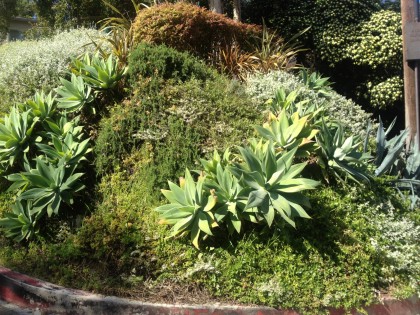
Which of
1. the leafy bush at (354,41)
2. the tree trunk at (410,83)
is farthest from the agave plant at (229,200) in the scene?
the leafy bush at (354,41)

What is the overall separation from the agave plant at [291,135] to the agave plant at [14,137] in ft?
9.95

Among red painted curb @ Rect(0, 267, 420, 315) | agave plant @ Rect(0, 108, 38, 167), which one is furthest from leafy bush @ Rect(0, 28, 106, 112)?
red painted curb @ Rect(0, 267, 420, 315)

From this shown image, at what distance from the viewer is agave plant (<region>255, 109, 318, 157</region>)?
17.3ft

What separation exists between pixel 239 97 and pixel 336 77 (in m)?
5.86

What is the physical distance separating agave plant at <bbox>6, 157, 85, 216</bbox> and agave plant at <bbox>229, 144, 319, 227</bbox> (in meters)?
2.05

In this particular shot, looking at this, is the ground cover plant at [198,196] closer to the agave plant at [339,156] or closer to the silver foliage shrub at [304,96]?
the agave plant at [339,156]

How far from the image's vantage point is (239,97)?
6973 mm

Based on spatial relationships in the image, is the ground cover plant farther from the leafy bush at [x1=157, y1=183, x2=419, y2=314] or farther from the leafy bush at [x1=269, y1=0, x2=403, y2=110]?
the leafy bush at [x1=269, y1=0, x2=403, y2=110]

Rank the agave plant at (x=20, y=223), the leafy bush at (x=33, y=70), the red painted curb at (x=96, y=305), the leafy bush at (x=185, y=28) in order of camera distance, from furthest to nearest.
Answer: the leafy bush at (x=33, y=70) → the leafy bush at (x=185, y=28) → the agave plant at (x=20, y=223) → the red painted curb at (x=96, y=305)

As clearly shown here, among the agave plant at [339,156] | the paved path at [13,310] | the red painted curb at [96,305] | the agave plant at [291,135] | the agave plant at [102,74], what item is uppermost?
the agave plant at [102,74]

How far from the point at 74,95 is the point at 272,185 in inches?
129

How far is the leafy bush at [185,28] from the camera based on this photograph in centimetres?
785

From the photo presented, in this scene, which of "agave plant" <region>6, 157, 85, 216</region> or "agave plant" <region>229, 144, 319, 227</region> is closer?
"agave plant" <region>229, 144, 319, 227</region>

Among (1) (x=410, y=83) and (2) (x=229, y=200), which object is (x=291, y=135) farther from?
(1) (x=410, y=83)
